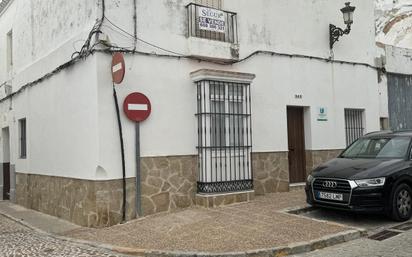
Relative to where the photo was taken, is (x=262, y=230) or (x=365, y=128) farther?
(x=365, y=128)

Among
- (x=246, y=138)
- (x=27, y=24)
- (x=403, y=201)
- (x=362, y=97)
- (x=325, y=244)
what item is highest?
(x=27, y=24)

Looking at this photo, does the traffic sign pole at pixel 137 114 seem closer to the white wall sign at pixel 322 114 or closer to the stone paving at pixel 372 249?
the stone paving at pixel 372 249

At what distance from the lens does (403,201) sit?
7641 millimetres

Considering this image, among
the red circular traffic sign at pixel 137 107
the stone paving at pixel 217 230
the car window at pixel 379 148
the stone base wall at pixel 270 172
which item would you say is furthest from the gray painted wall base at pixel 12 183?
the car window at pixel 379 148

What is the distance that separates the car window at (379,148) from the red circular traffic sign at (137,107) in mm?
4278

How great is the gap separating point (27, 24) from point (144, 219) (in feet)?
23.9

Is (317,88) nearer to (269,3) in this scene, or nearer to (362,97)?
(362,97)

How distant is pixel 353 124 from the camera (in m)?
12.6

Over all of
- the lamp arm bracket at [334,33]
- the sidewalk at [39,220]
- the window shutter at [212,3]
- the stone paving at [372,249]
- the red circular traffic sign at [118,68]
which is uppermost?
the window shutter at [212,3]

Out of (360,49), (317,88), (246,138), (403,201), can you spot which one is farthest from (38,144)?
(360,49)

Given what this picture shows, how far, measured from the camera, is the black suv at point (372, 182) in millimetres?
7344

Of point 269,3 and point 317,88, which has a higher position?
point 269,3

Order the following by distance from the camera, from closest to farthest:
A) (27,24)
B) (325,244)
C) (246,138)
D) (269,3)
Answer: (325,244) → (246,138) → (269,3) → (27,24)

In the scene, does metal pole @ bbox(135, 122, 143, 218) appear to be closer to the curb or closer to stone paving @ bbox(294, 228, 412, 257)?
the curb
